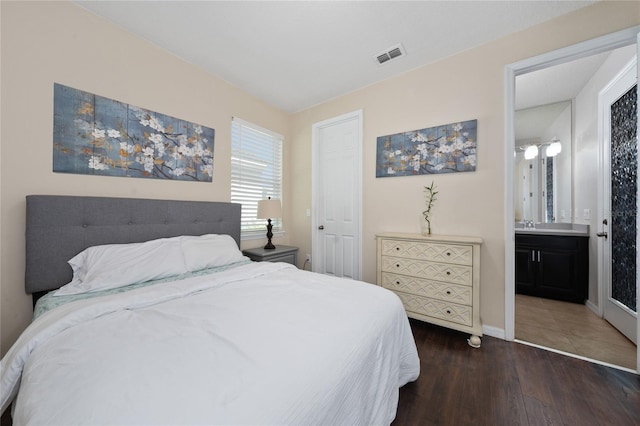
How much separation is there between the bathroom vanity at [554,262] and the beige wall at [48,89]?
14.4ft

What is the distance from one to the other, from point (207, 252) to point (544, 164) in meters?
4.82

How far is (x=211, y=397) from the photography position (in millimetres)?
616

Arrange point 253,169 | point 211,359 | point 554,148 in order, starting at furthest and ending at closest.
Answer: point 554,148 < point 253,169 < point 211,359

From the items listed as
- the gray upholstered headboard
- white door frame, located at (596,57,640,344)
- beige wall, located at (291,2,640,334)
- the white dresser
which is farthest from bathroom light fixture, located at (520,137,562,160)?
the gray upholstered headboard

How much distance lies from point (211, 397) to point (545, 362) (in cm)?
241

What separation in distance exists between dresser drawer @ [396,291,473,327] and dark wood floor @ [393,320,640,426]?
0.23 m

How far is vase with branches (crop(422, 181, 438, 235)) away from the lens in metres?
2.43

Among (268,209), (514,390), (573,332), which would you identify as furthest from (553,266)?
(268,209)

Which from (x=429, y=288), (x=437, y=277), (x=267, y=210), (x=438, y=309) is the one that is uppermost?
(x=267, y=210)

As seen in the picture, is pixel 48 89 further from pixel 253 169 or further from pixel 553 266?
pixel 553 266

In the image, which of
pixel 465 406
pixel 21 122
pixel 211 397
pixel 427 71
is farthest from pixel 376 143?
pixel 21 122

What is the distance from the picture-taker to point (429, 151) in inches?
96.8

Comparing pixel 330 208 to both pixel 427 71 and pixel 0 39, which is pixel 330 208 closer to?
pixel 427 71

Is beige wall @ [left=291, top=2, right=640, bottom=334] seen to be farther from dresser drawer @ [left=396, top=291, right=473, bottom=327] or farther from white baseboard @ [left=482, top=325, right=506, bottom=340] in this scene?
dresser drawer @ [left=396, top=291, right=473, bottom=327]
